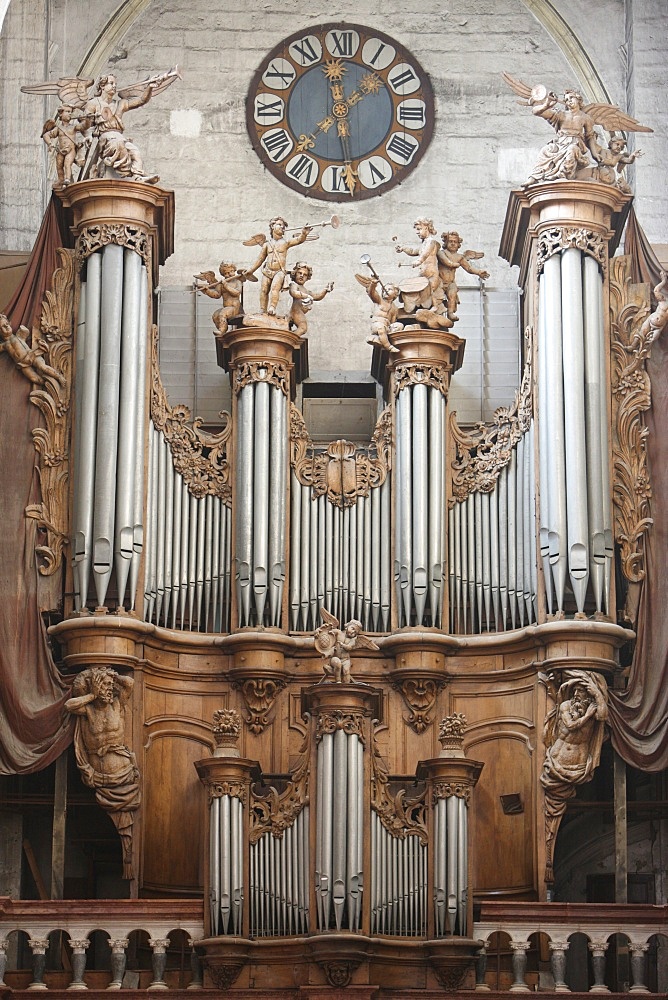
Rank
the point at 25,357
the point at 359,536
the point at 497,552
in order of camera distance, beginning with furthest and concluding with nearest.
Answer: the point at 359,536 → the point at 497,552 → the point at 25,357

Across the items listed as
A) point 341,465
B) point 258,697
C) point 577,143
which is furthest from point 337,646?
point 577,143

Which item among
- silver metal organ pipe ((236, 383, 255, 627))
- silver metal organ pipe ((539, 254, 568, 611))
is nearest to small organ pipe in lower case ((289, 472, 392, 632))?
silver metal organ pipe ((236, 383, 255, 627))

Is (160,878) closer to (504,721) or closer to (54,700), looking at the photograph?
(54,700)

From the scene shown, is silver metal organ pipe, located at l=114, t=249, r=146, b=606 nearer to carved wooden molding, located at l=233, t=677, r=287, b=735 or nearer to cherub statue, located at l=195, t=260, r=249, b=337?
cherub statue, located at l=195, t=260, r=249, b=337

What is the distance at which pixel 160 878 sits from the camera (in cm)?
2123

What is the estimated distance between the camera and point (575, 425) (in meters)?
22.0

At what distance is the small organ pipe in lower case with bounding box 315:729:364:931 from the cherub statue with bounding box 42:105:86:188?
6.18 meters

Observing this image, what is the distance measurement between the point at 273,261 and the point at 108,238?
1.64 m

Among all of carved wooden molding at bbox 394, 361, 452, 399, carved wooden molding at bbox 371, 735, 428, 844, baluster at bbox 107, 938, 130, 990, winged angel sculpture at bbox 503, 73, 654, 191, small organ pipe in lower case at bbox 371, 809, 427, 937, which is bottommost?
baluster at bbox 107, 938, 130, 990

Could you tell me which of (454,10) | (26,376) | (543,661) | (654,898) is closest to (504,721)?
(543,661)

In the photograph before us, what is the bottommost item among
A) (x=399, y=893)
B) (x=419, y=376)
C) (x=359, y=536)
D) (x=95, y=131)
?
(x=399, y=893)

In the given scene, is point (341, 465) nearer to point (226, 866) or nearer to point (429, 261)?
point (429, 261)

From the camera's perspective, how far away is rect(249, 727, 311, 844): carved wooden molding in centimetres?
2017

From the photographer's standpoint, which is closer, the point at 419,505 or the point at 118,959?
the point at 118,959
